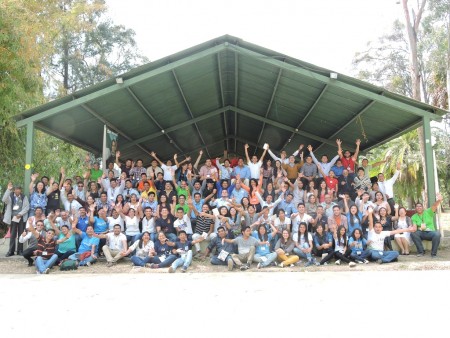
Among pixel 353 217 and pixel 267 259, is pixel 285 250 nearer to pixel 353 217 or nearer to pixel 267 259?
pixel 267 259

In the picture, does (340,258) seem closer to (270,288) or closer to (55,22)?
(270,288)

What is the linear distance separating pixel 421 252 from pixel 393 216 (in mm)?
1183

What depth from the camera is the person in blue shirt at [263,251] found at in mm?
8523

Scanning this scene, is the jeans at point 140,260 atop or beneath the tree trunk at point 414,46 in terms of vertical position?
beneath

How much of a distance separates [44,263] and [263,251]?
426cm

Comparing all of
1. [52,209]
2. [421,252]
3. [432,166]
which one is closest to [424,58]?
[432,166]

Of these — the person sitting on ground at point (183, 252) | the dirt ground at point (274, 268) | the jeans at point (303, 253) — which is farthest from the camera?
the jeans at point (303, 253)

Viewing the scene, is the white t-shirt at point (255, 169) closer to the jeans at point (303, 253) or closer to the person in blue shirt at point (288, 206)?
the person in blue shirt at point (288, 206)

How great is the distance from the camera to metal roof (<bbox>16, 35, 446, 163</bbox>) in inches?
389

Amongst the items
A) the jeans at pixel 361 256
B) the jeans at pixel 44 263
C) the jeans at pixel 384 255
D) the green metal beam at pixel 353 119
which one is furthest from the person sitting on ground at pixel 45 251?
the green metal beam at pixel 353 119

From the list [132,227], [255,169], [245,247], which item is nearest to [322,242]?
[245,247]

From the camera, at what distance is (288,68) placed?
978 cm

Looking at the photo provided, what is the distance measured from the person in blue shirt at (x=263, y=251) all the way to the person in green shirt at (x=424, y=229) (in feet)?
10.1

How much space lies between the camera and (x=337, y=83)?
32.2 feet
